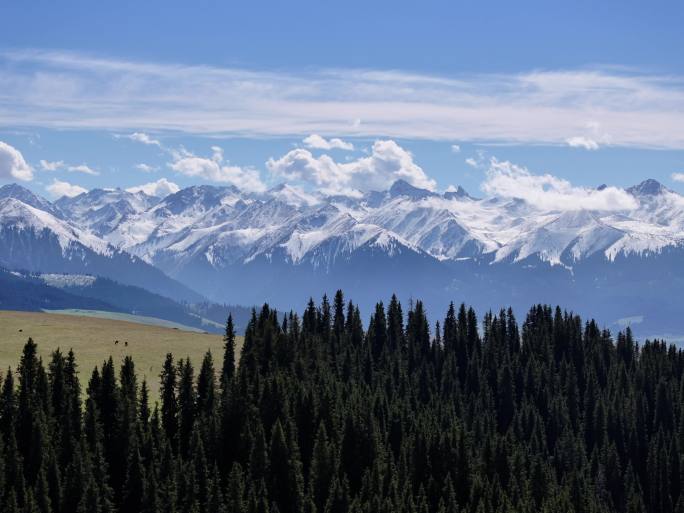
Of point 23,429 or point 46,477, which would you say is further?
point 23,429

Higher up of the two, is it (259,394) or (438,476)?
(259,394)

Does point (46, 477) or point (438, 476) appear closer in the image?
point (46, 477)

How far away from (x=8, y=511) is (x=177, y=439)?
146 ft

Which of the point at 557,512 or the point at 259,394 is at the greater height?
the point at 259,394

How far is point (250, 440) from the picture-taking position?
136 m

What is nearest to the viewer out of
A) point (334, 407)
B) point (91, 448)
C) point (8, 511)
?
point (8, 511)

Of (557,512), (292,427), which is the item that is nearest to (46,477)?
(292,427)

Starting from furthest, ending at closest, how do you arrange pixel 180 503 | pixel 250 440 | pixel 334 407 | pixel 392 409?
pixel 392 409 < pixel 334 407 < pixel 250 440 < pixel 180 503

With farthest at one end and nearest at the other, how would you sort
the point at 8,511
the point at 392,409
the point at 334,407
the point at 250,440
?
the point at 392,409, the point at 334,407, the point at 250,440, the point at 8,511

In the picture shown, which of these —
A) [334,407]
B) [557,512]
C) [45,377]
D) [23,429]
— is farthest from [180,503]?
[557,512]

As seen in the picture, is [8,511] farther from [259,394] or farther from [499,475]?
[499,475]

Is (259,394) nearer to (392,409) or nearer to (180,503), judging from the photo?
(392,409)

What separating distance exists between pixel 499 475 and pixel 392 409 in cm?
2449

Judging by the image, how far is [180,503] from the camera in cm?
11394
